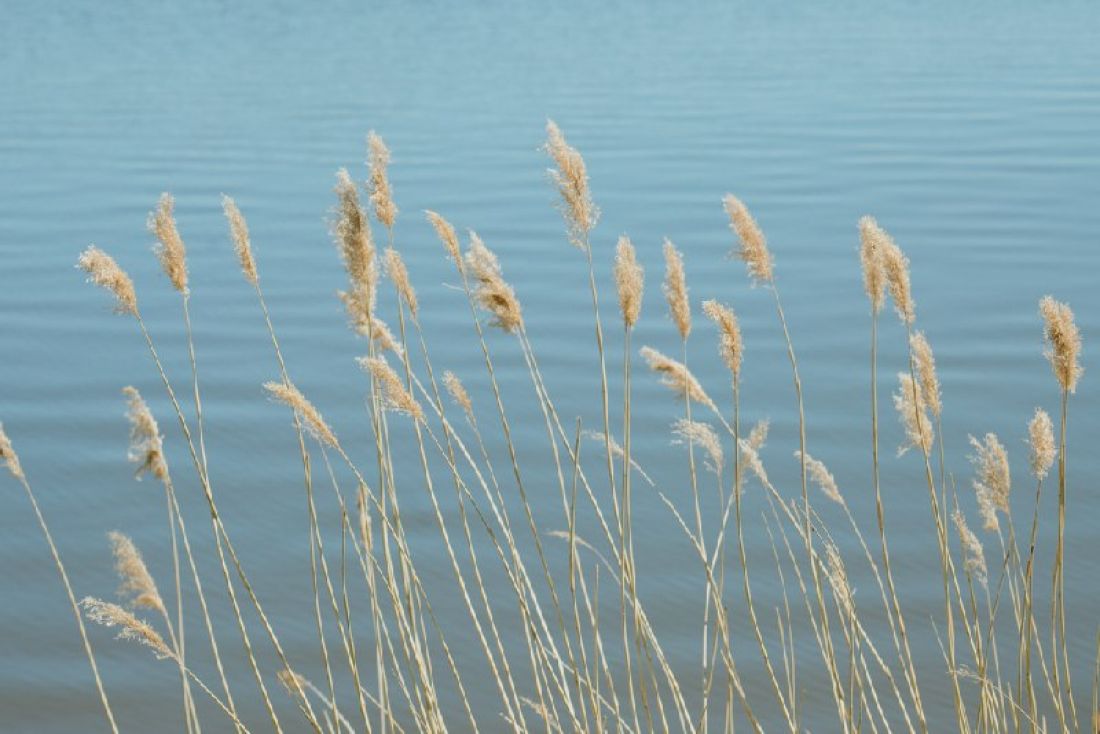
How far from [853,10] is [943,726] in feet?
57.1

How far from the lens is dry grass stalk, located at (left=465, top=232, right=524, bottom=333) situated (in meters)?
2.31

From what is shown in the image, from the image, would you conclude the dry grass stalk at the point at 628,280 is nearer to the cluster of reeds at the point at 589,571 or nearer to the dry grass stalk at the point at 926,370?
the cluster of reeds at the point at 589,571

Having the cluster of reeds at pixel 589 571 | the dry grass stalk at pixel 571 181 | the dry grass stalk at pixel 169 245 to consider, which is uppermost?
the dry grass stalk at pixel 571 181

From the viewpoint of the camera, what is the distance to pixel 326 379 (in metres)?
5.97

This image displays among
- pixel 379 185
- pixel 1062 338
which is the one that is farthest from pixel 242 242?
pixel 1062 338

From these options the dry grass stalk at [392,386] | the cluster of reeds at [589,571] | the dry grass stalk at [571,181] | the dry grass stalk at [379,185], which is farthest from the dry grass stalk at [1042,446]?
the dry grass stalk at [379,185]

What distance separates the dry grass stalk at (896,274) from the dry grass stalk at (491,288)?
0.48 meters

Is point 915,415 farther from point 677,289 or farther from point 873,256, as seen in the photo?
point 677,289


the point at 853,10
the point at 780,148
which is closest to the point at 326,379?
the point at 780,148

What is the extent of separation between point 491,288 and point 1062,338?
732 millimetres

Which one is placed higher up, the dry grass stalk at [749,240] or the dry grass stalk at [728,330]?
the dry grass stalk at [749,240]

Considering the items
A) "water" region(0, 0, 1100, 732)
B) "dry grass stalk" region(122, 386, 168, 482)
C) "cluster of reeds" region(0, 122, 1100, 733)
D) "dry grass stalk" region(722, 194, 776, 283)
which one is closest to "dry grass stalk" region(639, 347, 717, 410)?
"cluster of reeds" region(0, 122, 1100, 733)

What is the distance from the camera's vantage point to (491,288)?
2320 mm

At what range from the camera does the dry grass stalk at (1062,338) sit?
2072 mm
